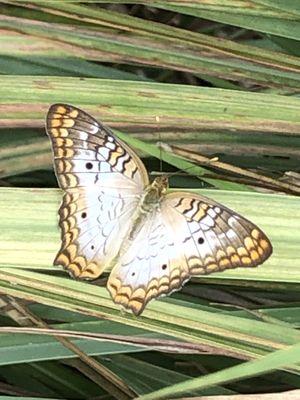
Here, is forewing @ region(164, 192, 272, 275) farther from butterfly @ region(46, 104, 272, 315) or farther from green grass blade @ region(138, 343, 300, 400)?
green grass blade @ region(138, 343, 300, 400)

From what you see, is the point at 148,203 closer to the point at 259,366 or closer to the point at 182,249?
the point at 182,249

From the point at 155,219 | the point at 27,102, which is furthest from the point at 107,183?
the point at 27,102

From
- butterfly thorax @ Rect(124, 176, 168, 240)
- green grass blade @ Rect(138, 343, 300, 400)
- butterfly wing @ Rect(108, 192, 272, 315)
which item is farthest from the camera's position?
butterfly thorax @ Rect(124, 176, 168, 240)

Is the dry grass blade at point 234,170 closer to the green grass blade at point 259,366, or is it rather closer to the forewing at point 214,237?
the forewing at point 214,237

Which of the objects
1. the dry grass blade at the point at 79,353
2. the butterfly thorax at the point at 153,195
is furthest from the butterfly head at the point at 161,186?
the dry grass blade at the point at 79,353

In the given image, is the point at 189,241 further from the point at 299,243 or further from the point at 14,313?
the point at 14,313

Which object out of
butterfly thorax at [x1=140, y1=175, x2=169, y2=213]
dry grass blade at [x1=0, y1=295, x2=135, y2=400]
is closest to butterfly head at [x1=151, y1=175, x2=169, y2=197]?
butterfly thorax at [x1=140, y1=175, x2=169, y2=213]

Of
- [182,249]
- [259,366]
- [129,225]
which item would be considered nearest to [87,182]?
[129,225]
